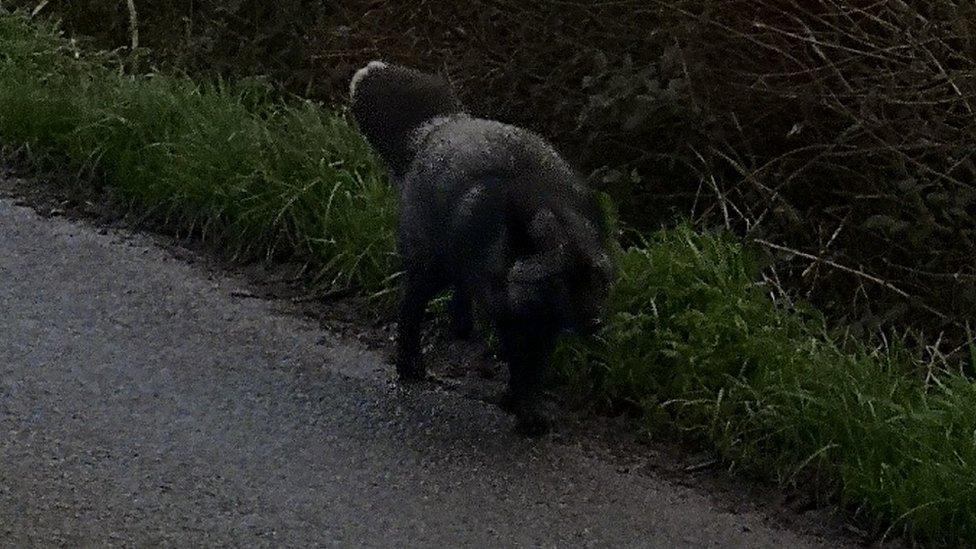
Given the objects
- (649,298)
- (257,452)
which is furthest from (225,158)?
(257,452)

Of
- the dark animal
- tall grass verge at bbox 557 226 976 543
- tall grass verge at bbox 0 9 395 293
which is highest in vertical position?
the dark animal

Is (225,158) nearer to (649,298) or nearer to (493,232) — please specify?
(649,298)

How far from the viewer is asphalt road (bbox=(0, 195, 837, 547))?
4.17 m

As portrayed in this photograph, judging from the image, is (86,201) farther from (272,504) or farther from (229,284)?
(272,504)

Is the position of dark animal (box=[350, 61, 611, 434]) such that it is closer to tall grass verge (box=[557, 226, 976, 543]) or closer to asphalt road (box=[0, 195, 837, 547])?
asphalt road (box=[0, 195, 837, 547])

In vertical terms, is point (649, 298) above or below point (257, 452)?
above

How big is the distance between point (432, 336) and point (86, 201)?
2069 mm

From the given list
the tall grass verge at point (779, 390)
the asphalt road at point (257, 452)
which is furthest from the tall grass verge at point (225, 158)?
the tall grass verge at point (779, 390)

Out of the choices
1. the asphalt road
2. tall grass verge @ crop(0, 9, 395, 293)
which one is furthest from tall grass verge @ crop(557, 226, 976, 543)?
tall grass verge @ crop(0, 9, 395, 293)

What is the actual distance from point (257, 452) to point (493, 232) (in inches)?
37.9

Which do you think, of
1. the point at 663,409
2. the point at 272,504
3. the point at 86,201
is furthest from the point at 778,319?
the point at 86,201

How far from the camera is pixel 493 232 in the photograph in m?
4.63

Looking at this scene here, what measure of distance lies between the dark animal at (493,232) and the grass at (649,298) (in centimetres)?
48

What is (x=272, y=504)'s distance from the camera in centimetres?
427
